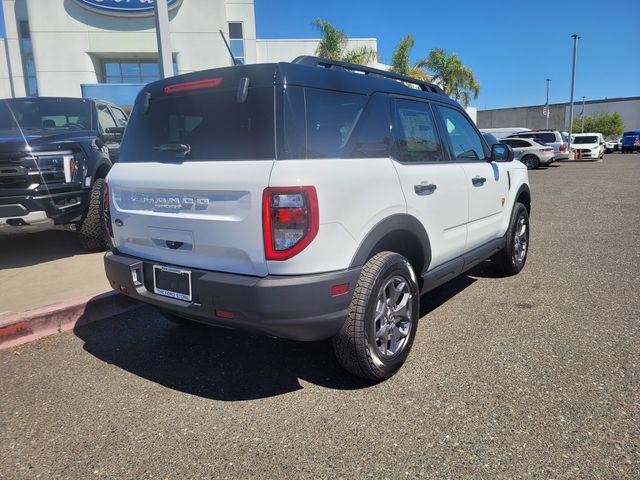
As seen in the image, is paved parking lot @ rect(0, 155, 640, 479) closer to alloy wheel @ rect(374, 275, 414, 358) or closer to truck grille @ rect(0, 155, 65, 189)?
alloy wheel @ rect(374, 275, 414, 358)

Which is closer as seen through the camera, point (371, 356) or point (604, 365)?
point (371, 356)

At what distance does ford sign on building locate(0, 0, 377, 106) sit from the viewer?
24.1m

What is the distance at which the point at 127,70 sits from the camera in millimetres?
26297

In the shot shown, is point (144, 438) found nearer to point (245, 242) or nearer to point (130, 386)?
point (130, 386)

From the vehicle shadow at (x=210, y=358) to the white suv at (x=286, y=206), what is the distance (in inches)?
19.2

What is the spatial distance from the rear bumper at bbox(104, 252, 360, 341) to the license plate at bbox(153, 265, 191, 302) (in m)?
0.05

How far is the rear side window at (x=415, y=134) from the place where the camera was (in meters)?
3.32

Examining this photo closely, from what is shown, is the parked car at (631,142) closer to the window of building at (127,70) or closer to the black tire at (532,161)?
the black tire at (532,161)

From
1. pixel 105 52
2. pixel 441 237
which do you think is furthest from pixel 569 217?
pixel 105 52

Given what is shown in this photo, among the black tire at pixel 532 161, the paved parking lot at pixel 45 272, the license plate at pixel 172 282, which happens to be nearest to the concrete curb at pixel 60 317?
the paved parking lot at pixel 45 272

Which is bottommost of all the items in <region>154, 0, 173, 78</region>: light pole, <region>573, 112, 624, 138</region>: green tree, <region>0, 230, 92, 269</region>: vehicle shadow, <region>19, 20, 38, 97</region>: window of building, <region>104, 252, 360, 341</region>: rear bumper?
<region>0, 230, 92, 269</region>: vehicle shadow

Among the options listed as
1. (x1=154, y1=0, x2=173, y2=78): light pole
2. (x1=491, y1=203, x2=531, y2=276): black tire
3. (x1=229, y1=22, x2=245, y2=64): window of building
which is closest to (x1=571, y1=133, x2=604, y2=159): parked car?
(x1=229, y1=22, x2=245, y2=64): window of building

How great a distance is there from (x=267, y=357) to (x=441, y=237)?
157 centimetres

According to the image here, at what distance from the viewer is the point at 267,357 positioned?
138 inches
